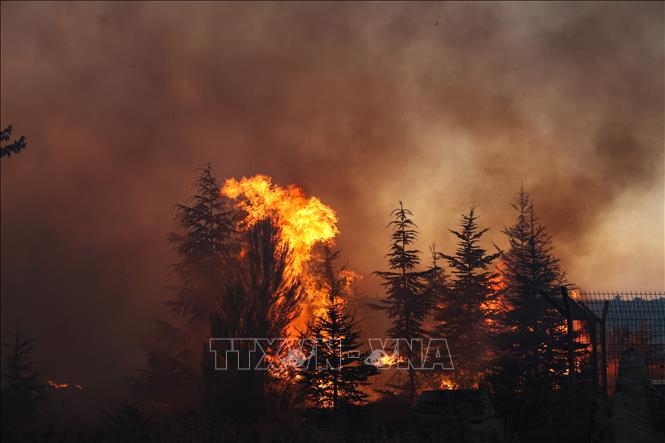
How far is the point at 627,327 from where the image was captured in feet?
60.6

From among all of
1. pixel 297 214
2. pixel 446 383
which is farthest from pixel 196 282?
pixel 446 383

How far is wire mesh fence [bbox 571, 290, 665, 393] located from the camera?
1806cm

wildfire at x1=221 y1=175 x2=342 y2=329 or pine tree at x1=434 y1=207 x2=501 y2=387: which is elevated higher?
wildfire at x1=221 y1=175 x2=342 y2=329

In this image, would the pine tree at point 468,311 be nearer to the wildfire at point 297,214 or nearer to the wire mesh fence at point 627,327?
the wildfire at point 297,214

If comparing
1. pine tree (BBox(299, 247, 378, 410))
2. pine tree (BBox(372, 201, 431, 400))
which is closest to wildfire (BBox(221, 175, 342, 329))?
pine tree (BBox(372, 201, 431, 400))

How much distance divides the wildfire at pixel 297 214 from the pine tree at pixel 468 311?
807 centimetres

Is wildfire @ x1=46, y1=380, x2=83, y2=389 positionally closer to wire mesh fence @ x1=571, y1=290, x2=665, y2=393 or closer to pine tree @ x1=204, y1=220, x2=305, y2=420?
pine tree @ x1=204, y1=220, x2=305, y2=420

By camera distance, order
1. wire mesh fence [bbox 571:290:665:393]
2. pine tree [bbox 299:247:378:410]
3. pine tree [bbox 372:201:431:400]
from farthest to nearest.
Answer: pine tree [bbox 372:201:431:400] < pine tree [bbox 299:247:378:410] < wire mesh fence [bbox 571:290:665:393]

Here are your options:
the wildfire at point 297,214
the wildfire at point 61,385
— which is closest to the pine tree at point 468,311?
the wildfire at point 297,214

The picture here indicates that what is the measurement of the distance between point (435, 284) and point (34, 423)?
2748 centimetres

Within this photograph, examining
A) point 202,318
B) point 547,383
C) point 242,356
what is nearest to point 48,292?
point 202,318

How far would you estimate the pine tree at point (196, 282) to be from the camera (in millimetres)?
44594

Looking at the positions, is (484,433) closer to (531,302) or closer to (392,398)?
(531,302)

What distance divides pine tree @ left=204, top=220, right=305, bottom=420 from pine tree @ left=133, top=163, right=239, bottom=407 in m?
18.5
